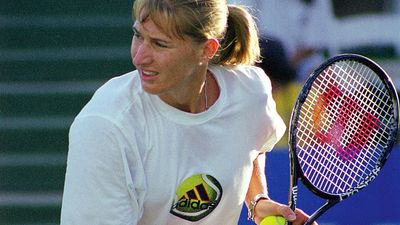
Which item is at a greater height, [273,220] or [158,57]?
[158,57]

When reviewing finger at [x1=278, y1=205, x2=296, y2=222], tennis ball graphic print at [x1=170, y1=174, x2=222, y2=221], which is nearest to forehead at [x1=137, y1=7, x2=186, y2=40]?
tennis ball graphic print at [x1=170, y1=174, x2=222, y2=221]

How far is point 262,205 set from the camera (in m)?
3.46

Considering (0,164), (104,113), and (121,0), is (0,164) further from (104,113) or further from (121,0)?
(104,113)

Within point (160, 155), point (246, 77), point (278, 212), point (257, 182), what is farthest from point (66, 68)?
point (160, 155)

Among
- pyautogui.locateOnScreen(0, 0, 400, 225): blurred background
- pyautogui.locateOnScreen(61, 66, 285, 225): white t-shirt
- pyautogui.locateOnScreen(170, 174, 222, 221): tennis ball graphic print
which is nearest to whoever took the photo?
pyautogui.locateOnScreen(61, 66, 285, 225): white t-shirt

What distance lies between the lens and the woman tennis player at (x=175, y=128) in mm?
3025

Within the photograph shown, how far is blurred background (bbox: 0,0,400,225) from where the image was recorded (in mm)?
5066

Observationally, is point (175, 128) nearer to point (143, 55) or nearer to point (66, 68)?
point (143, 55)

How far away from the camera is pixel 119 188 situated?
3.06 meters

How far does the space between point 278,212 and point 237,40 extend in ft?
1.67

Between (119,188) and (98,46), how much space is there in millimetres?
2411

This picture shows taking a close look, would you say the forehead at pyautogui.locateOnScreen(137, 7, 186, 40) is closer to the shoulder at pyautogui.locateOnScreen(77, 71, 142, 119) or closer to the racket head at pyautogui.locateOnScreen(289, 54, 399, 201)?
the shoulder at pyautogui.locateOnScreen(77, 71, 142, 119)

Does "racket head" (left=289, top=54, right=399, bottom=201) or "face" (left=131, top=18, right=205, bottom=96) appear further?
"racket head" (left=289, top=54, right=399, bottom=201)

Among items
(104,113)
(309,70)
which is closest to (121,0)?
(309,70)
